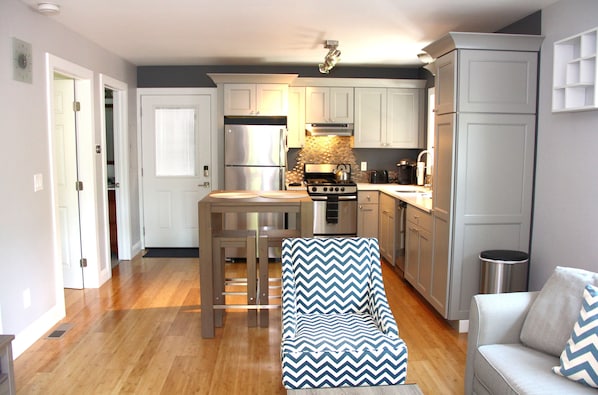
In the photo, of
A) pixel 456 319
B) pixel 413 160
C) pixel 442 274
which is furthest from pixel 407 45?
pixel 456 319

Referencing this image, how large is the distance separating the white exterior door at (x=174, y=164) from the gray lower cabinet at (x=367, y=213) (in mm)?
2014

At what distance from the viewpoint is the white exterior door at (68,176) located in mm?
4535

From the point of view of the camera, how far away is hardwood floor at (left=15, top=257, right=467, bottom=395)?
289 centimetres

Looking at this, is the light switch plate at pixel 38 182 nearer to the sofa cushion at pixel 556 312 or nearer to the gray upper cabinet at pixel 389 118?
the sofa cushion at pixel 556 312

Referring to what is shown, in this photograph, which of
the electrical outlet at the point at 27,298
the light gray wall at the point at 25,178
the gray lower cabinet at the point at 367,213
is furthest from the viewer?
the gray lower cabinet at the point at 367,213

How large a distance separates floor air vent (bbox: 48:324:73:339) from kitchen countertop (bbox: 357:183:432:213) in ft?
10.1

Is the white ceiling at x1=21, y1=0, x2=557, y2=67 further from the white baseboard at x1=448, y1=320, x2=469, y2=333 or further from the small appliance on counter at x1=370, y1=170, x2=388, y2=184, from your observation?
the white baseboard at x1=448, y1=320, x2=469, y2=333

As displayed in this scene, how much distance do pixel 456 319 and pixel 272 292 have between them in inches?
62.7

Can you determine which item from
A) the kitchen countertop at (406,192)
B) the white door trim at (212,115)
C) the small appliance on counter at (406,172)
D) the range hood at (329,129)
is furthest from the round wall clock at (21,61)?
the small appliance on counter at (406,172)

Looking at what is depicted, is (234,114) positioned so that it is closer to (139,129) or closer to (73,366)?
(139,129)

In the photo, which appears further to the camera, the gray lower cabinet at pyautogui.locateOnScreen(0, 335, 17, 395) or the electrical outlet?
the electrical outlet

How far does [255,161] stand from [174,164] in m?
1.24

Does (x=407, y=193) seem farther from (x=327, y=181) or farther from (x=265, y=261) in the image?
(x=265, y=261)

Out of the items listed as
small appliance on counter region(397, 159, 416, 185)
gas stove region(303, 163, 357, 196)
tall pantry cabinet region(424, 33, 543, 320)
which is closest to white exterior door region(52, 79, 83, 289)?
gas stove region(303, 163, 357, 196)
